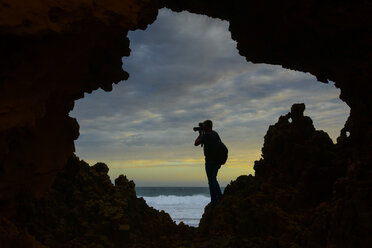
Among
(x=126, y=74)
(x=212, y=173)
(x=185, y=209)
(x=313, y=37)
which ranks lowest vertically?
(x=185, y=209)

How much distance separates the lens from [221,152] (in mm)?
7590

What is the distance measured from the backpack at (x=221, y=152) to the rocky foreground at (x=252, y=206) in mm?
909

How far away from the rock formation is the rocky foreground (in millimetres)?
42

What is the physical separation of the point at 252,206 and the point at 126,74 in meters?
3.88

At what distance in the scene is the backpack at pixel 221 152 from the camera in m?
7.58

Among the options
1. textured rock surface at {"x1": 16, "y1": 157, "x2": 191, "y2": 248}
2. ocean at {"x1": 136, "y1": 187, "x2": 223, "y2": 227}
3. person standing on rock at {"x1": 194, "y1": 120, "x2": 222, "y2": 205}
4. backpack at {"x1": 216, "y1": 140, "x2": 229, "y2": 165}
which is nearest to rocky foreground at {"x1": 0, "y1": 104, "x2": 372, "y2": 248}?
textured rock surface at {"x1": 16, "y1": 157, "x2": 191, "y2": 248}

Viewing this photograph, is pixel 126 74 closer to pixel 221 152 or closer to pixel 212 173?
pixel 221 152

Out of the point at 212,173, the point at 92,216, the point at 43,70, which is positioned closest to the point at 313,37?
the point at 212,173

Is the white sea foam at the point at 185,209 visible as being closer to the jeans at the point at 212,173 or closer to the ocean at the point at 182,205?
the ocean at the point at 182,205

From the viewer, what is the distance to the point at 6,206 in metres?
4.48

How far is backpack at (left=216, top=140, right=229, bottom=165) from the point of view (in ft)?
24.9

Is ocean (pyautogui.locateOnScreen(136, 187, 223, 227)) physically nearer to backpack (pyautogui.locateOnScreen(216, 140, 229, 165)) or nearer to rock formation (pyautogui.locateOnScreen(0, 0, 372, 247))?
backpack (pyautogui.locateOnScreen(216, 140, 229, 165))

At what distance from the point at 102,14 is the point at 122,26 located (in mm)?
302

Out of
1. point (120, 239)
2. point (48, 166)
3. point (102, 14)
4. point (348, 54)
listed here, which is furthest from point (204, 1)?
point (120, 239)
